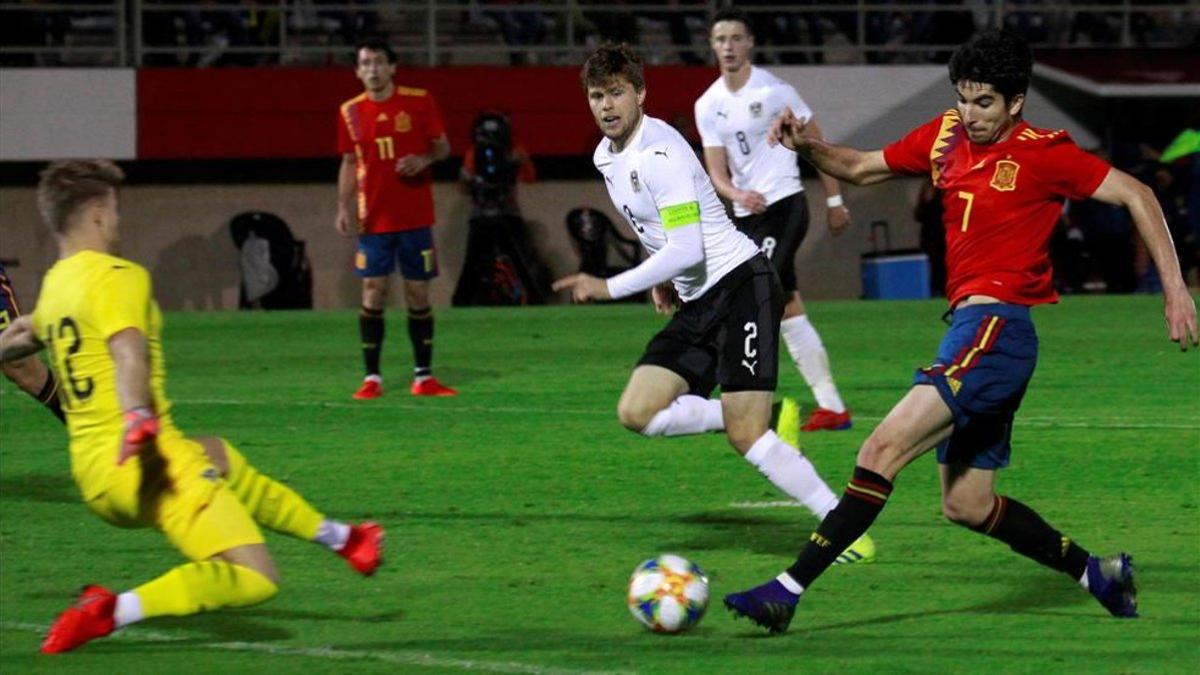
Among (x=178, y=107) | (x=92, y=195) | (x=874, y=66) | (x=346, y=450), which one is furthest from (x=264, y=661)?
(x=874, y=66)

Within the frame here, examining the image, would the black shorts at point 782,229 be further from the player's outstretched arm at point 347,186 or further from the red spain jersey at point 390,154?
the player's outstretched arm at point 347,186

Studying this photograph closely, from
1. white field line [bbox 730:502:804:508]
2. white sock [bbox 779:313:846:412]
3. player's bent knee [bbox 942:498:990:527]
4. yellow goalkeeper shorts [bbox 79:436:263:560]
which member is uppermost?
yellow goalkeeper shorts [bbox 79:436:263:560]

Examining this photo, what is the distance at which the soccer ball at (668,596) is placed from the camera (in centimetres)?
670

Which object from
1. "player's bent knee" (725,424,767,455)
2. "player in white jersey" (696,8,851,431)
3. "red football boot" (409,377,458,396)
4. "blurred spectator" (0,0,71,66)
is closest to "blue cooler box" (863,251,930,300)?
"blurred spectator" (0,0,71,66)

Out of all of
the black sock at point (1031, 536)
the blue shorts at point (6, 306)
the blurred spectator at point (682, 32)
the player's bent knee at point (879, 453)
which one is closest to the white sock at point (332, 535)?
the player's bent knee at point (879, 453)

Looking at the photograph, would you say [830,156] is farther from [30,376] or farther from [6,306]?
[30,376]

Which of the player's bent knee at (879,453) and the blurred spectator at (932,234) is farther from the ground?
the player's bent knee at (879,453)

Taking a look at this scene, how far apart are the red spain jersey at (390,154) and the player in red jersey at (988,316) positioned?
744 cm

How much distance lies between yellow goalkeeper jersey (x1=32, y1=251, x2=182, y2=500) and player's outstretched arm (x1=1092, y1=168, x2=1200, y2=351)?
3069 mm

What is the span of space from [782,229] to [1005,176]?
A: 5.21m

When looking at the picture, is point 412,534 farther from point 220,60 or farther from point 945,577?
point 220,60

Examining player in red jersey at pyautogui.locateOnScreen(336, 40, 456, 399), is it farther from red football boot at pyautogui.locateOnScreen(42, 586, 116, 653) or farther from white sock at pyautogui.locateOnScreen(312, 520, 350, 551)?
red football boot at pyautogui.locateOnScreen(42, 586, 116, 653)

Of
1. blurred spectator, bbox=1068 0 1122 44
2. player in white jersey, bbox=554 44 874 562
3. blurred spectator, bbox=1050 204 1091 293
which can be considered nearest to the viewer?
player in white jersey, bbox=554 44 874 562

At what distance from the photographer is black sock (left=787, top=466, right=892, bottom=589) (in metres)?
6.55
